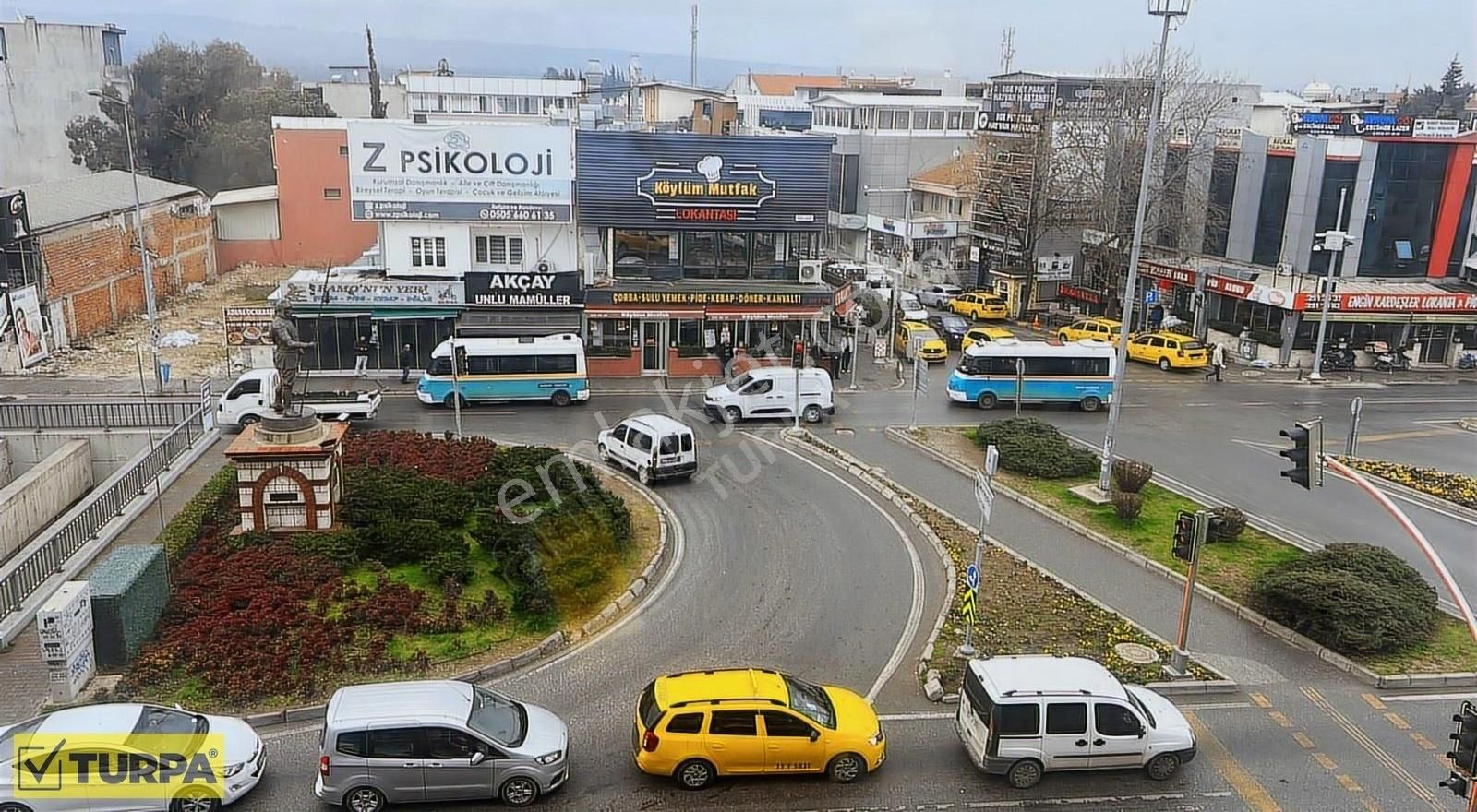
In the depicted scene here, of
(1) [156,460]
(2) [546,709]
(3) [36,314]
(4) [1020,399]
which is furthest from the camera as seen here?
(3) [36,314]

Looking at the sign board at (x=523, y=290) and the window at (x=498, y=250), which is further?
the window at (x=498, y=250)

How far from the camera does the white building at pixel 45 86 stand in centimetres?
6312

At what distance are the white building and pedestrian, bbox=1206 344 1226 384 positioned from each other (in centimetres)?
6690

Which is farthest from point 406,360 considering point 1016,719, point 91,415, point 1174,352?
Result: point 1174,352

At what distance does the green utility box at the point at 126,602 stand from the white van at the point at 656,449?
1028 cm

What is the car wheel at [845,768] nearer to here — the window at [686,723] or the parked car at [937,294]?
the window at [686,723]

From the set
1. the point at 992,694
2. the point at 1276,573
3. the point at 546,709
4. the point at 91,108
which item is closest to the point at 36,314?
the point at 546,709

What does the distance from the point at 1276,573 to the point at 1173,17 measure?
10.3 metres

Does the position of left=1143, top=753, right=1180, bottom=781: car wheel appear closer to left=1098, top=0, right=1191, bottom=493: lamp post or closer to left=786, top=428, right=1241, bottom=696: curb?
left=786, top=428, right=1241, bottom=696: curb

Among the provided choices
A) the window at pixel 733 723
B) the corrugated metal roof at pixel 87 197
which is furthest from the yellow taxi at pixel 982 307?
the window at pixel 733 723

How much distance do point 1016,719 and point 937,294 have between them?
39.3 metres

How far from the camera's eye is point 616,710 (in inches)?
548

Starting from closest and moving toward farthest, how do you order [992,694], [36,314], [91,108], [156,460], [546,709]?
1. [992,694]
2. [546,709]
3. [156,460]
4. [36,314]
5. [91,108]

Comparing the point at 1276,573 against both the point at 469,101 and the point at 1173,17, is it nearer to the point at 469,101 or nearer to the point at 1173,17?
the point at 1173,17
